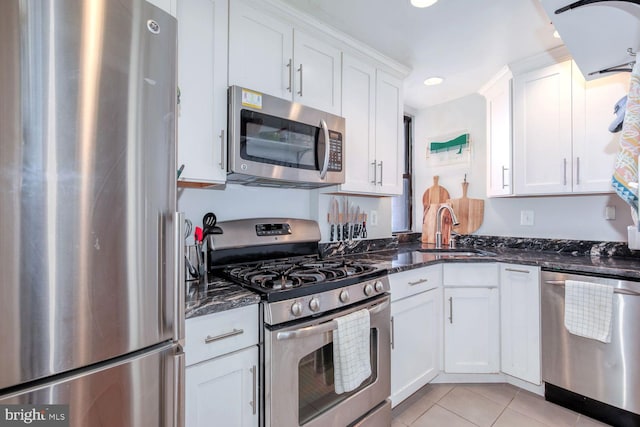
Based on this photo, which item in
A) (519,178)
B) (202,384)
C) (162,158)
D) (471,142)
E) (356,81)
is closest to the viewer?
(162,158)

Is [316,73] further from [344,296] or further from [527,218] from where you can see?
[527,218]

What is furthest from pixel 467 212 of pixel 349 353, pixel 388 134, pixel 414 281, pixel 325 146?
pixel 349 353

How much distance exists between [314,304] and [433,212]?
2.12m

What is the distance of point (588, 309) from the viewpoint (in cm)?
169

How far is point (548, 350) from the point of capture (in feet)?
6.20

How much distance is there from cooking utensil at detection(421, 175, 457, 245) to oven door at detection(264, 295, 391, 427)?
5.25 feet

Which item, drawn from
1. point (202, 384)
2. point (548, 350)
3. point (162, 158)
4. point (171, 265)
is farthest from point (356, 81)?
point (548, 350)

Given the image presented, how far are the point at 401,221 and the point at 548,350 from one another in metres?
1.72

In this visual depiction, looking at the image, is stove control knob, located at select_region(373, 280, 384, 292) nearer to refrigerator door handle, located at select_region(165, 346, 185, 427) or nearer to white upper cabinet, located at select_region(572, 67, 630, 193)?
refrigerator door handle, located at select_region(165, 346, 185, 427)

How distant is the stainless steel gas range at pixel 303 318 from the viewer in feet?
3.84

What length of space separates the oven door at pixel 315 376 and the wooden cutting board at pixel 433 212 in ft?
5.25

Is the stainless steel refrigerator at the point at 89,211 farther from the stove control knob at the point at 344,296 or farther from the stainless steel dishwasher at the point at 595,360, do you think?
the stainless steel dishwasher at the point at 595,360

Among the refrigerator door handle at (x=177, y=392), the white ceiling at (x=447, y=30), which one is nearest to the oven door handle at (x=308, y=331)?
the refrigerator door handle at (x=177, y=392)

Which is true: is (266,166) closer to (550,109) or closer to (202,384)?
(202,384)
